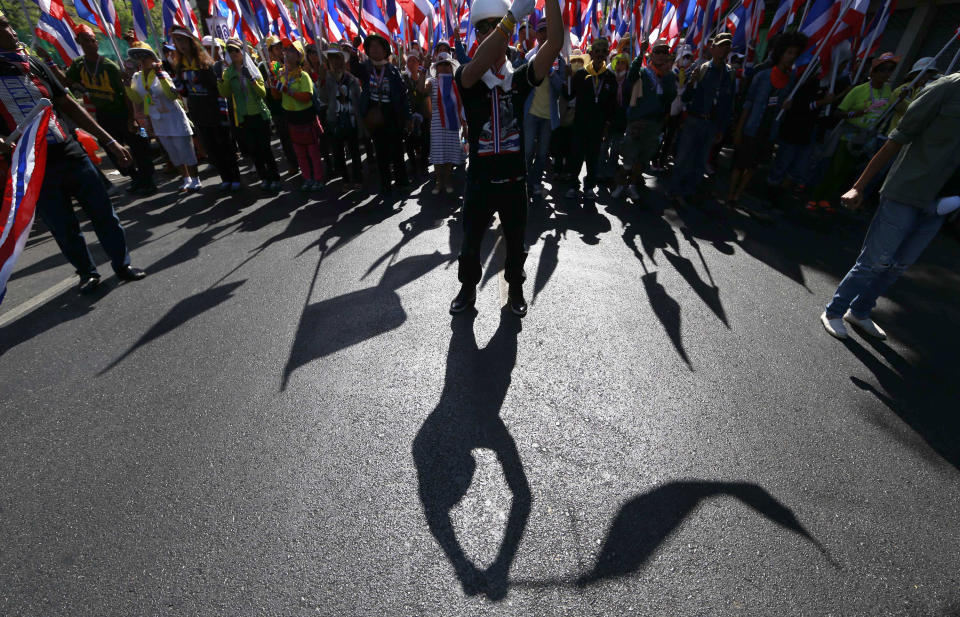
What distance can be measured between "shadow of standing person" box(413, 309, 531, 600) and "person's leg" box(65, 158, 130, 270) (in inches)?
136

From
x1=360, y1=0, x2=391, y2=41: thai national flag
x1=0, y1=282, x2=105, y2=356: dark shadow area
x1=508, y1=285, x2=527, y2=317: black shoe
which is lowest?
x1=508, y1=285, x2=527, y2=317: black shoe

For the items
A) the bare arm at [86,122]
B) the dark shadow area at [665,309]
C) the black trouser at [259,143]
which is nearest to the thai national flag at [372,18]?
the black trouser at [259,143]

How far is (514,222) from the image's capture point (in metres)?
3.19

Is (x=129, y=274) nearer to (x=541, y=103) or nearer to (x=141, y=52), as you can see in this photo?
(x=141, y=52)

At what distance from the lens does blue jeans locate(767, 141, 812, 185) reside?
598cm

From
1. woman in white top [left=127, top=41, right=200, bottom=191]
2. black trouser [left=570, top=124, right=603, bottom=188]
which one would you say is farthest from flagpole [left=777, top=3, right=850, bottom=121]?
woman in white top [left=127, top=41, right=200, bottom=191]

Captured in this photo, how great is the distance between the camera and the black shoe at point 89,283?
12.5ft

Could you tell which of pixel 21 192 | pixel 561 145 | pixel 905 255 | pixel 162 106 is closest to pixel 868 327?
pixel 905 255

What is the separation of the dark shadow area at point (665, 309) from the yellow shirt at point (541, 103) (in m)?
3.19

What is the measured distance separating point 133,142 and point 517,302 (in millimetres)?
A: 6855

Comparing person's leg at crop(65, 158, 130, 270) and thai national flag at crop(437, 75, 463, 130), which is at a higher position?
thai national flag at crop(437, 75, 463, 130)

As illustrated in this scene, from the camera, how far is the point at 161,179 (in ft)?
23.8

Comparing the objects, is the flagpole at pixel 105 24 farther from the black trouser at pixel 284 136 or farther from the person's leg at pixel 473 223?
the person's leg at pixel 473 223

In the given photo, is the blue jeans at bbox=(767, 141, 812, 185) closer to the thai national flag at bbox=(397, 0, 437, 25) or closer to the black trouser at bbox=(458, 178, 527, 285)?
the black trouser at bbox=(458, 178, 527, 285)
